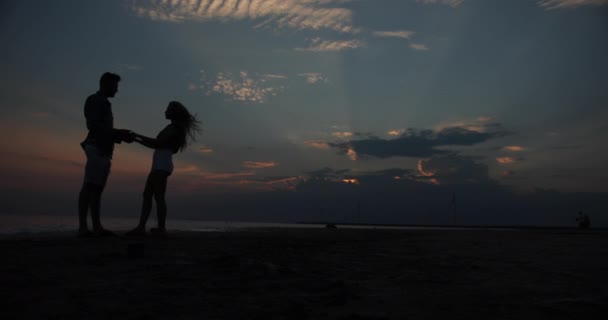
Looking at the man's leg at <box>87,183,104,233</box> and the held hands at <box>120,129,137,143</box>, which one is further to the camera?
the held hands at <box>120,129,137,143</box>

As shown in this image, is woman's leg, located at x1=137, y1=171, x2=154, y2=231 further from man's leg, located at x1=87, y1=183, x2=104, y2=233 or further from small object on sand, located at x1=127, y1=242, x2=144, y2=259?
small object on sand, located at x1=127, y1=242, x2=144, y2=259

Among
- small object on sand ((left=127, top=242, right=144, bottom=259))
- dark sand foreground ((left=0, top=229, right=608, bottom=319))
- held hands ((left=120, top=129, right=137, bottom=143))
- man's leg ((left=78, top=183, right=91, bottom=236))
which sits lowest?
dark sand foreground ((left=0, top=229, right=608, bottom=319))

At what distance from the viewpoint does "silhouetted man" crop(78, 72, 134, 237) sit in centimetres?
679

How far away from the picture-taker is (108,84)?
7.22 metres

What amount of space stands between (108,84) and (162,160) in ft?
5.61

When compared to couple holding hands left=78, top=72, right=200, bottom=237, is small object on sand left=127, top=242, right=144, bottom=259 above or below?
below

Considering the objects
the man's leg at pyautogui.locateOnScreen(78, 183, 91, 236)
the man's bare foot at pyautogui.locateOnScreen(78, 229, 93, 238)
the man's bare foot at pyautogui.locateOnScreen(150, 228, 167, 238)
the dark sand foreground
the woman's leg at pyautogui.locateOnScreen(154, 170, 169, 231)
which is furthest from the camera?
the woman's leg at pyautogui.locateOnScreen(154, 170, 169, 231)

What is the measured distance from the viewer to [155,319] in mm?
2137

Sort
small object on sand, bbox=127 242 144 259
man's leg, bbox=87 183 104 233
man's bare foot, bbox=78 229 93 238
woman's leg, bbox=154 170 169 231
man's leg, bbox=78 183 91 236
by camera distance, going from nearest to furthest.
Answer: small object on sand, bbox=127 242 144 259, man's bare foot, bbox=78 229 93 238, man's leg, bbox=78 183 91 236, man's leg, bbox=87 183 104 233, woman's leg, bbox=154 170 169 231

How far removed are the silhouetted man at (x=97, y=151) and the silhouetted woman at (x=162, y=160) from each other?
1.87 ft

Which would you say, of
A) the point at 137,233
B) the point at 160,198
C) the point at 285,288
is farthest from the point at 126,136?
the point at 285,288

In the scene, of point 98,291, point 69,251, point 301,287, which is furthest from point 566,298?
point 69,251

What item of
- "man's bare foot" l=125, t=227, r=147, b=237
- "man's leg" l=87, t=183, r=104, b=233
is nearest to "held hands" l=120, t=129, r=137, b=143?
"man's leg" l=87, t=183, r=104, b=233

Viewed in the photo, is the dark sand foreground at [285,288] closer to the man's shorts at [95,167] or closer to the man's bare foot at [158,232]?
the man's shorts at [95,167]
